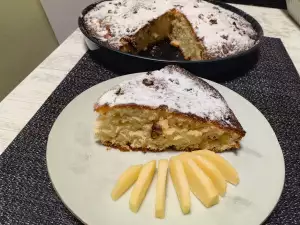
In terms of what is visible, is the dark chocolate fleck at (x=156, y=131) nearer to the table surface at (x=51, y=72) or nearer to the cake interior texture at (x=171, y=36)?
the table surface at (x=51, y=72)

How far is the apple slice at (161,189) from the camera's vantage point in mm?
779

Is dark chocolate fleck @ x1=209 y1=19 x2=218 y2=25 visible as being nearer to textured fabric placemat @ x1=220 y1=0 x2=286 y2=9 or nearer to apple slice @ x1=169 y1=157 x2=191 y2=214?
textured fabric placemat @ x1=220 y1=0 x2=286 y2=9

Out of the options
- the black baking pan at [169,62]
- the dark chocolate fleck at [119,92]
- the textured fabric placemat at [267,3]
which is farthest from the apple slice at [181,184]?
the textured fabric placemat at [267,3]

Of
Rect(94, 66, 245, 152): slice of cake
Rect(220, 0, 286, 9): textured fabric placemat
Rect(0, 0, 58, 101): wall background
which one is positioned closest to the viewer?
Rect(94, 66, 245, 152): slice of cake

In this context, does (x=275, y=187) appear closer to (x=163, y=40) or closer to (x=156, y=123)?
(x=156, y=123)

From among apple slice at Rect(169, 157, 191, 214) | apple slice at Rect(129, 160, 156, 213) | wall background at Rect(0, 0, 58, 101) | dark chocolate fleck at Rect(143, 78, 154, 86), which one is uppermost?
dark chocolate fleck at Rect(143, 78, 154, 86)

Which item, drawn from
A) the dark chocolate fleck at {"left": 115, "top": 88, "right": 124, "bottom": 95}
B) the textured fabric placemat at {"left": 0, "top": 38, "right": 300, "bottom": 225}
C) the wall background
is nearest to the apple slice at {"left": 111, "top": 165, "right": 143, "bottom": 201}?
the textured fabric placemat at {"left": 0, "top": 38, "right": 300, "bottom": 225}

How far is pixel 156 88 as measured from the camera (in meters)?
1.04

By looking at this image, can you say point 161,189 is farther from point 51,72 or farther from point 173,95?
point 51,72

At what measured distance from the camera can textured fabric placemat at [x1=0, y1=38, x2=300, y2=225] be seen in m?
0.85

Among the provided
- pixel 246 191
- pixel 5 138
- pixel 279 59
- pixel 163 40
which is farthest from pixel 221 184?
pixel 163 40

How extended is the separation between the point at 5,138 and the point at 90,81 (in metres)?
0.38

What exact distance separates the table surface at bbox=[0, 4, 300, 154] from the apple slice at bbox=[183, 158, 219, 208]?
533 mm

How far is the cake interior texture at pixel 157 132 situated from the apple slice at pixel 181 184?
122 mm
